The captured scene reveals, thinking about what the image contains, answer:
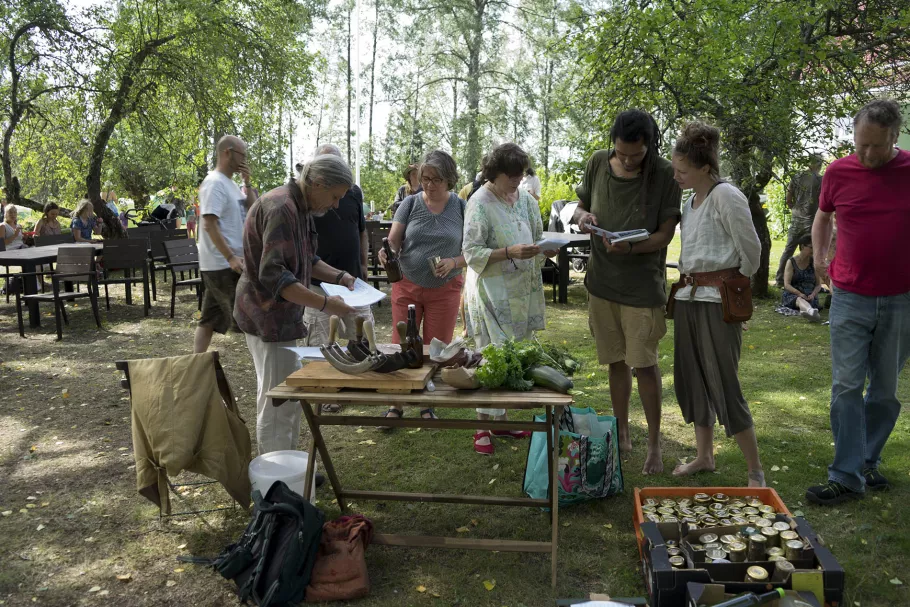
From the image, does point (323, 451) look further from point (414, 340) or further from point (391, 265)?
point (391, 265)

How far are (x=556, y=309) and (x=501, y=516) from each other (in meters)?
6.66

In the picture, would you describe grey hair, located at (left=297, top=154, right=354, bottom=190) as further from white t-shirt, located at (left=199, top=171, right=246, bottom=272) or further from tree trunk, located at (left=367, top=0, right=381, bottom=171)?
tree trunk, located at (left=367, top=0, right=381, bottom=171)

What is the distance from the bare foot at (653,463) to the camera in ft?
14.3

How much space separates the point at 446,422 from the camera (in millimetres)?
3441

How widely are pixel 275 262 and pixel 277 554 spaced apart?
1264mm

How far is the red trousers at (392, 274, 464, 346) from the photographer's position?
4.97 m

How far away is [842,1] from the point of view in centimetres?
843

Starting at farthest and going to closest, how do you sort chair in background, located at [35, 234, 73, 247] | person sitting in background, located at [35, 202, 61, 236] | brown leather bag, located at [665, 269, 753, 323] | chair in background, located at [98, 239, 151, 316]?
person sitting in background, located at [35, 202, 61, 236], chair in background, located at [35, 234, 73, 247], chair in background, located at [98, 239, 151, 316], brown leather bag, located at [665, 269, 753, 323]

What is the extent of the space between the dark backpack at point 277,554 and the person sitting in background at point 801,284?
7825 millimetres

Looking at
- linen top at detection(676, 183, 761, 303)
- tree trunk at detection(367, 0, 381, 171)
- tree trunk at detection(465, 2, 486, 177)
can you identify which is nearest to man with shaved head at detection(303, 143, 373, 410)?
linen top at detection(676, 183, 761, 303)

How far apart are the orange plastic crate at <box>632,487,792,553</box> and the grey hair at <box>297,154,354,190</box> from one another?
79.8 inches

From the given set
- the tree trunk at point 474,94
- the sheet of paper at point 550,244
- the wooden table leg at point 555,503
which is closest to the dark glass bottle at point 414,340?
the wooden table leg at point 555,503

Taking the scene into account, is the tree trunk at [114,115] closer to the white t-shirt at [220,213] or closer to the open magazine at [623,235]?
the white t-shirt at [220,213]

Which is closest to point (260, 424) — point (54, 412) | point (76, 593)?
point (76, 593)
